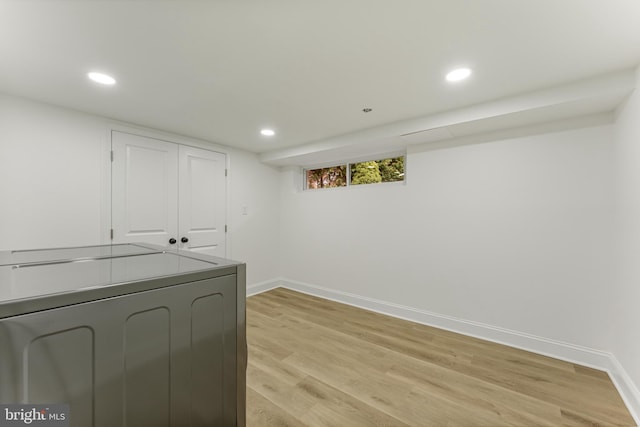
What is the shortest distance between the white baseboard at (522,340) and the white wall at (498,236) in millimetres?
65

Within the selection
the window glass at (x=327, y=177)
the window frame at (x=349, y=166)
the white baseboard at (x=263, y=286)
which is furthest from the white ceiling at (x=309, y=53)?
the white baseboard at (x=263, y=286)

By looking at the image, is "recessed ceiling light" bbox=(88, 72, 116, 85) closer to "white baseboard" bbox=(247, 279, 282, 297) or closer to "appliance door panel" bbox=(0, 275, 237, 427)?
"appliance door panel" bbox=(0, 275, 237, 427)

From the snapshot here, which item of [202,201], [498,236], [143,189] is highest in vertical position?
[143,189]

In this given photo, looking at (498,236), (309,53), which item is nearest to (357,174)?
(498,236)

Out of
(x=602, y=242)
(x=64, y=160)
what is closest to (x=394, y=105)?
(x=602, y=242)

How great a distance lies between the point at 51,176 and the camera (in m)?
2.35

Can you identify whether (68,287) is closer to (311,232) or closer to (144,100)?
(144,100)

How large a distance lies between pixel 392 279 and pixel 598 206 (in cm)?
201

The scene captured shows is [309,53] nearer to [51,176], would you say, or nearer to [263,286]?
[51,176]

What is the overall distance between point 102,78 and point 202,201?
178 centimetres

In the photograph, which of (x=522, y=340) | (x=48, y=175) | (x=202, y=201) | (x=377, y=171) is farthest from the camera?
(x=377, y=171)

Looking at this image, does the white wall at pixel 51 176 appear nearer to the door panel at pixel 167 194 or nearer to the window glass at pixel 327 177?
the door panel at pixel 167 194

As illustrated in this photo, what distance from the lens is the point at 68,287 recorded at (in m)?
0.61
